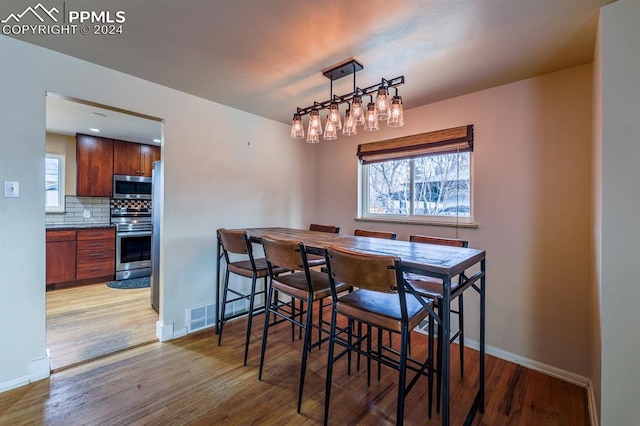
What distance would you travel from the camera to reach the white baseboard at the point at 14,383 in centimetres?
174

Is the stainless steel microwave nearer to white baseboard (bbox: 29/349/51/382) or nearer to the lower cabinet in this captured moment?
the lower cabinet

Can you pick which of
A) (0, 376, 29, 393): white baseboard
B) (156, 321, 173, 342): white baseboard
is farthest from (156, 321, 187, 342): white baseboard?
(0, 376, 29, 393): white baseboard

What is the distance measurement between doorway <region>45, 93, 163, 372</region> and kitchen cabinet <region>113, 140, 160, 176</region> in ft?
0.25

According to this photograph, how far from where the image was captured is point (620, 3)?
4.41ft

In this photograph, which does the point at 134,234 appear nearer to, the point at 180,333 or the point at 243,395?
the point at 180,333

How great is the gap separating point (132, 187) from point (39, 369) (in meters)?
3.31

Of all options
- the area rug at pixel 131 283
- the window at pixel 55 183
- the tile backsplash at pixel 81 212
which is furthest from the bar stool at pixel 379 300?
the window at pixel 55 183

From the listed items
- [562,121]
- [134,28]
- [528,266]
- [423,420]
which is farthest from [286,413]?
[562,121]

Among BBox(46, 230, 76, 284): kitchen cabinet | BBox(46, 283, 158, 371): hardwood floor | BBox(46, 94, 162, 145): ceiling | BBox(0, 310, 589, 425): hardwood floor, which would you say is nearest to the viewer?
BBox(0, 310, 589, 425): hardwood floor

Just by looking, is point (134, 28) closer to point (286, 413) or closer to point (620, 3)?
point (286, 413)

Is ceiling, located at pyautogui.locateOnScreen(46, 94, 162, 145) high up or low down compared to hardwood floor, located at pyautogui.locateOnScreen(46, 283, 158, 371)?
up

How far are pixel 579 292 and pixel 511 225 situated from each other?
62cm

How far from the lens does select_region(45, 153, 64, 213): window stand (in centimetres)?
415

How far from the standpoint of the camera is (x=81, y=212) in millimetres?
4336
